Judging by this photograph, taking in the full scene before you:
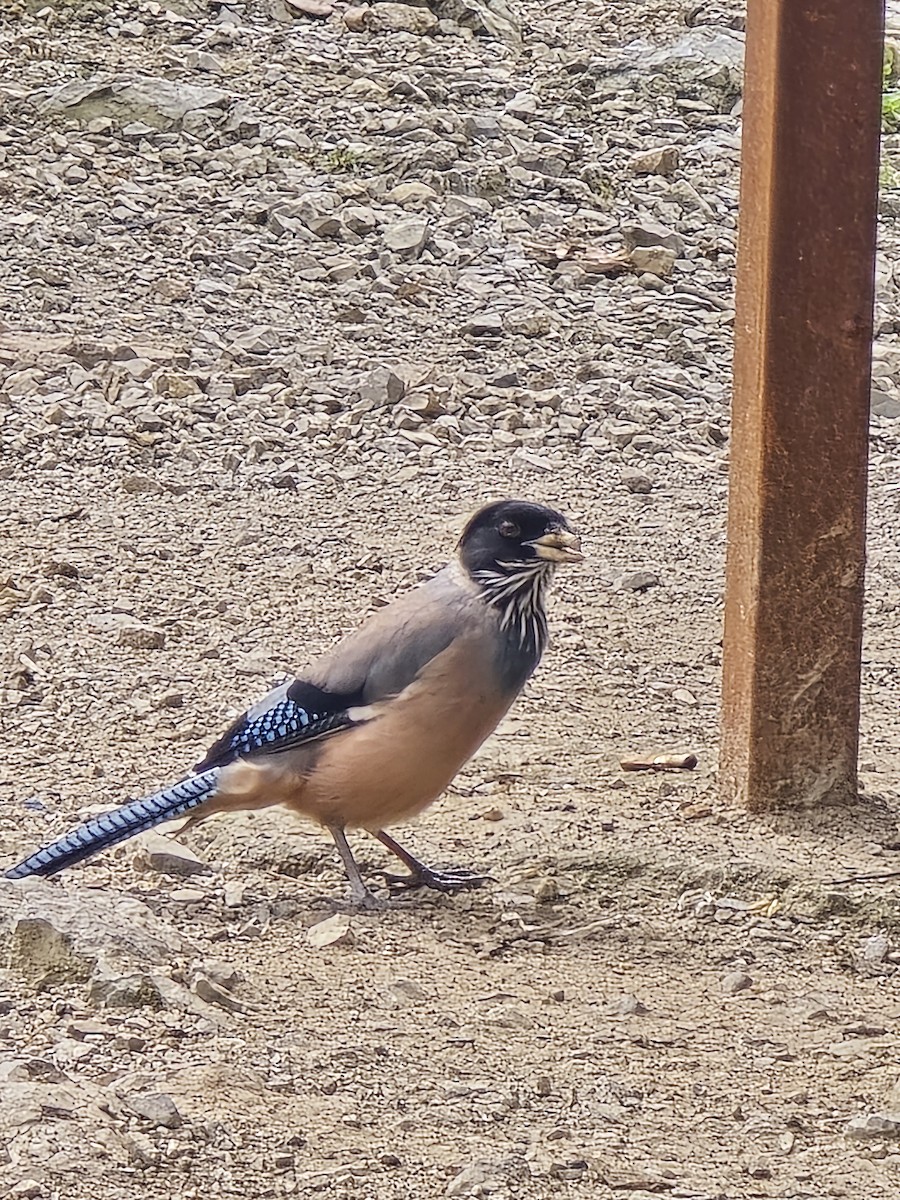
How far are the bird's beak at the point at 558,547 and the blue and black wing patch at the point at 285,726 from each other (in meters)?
0.54

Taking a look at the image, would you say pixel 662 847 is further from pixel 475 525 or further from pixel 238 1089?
pixel 238 1089

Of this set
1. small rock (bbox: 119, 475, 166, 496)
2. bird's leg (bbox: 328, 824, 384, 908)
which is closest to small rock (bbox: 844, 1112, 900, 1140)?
bird's leg (bbox: 328, 824, 384, 908)

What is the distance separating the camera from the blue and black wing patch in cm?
466

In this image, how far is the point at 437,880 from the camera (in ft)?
15.4

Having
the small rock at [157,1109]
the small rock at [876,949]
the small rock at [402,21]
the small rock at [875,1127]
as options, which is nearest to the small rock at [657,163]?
the small rock at [402,21]

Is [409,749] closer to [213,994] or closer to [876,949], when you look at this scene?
[213,994]

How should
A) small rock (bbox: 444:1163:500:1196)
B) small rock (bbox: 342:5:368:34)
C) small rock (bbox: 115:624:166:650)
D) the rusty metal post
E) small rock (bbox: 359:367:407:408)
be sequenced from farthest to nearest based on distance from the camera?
1. small rock (bbox: 342:5:368:34)
2. small rock (bbox: 359:367:407:408)
3. small rock (bbox: 115:624:166:650)
4. the rusty metal post
5. small rock (bbox: 444:1163:500:1196)

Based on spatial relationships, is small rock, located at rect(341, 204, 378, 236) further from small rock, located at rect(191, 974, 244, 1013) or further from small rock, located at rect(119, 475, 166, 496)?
small rock, located at rect(191, 974, 244, 1013)

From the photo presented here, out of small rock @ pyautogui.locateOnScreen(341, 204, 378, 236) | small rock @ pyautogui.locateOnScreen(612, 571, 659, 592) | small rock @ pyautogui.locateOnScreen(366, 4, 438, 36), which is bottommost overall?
small rock @ pyautogui.locateOnScreen(612, 571, 659, 592)

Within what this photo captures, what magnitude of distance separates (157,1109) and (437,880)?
1.42m

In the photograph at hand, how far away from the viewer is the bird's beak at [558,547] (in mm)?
4754

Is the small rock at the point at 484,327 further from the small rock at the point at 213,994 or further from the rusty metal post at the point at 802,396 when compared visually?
the small rock at the point at 213,994

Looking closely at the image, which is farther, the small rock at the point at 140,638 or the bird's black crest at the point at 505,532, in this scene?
the small rock at the point at 140,638

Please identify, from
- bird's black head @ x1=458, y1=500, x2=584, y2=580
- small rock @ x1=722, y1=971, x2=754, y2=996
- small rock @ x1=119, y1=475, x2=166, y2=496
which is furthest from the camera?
small rock @ x1=119, y1=475, x2=166, y2=496
